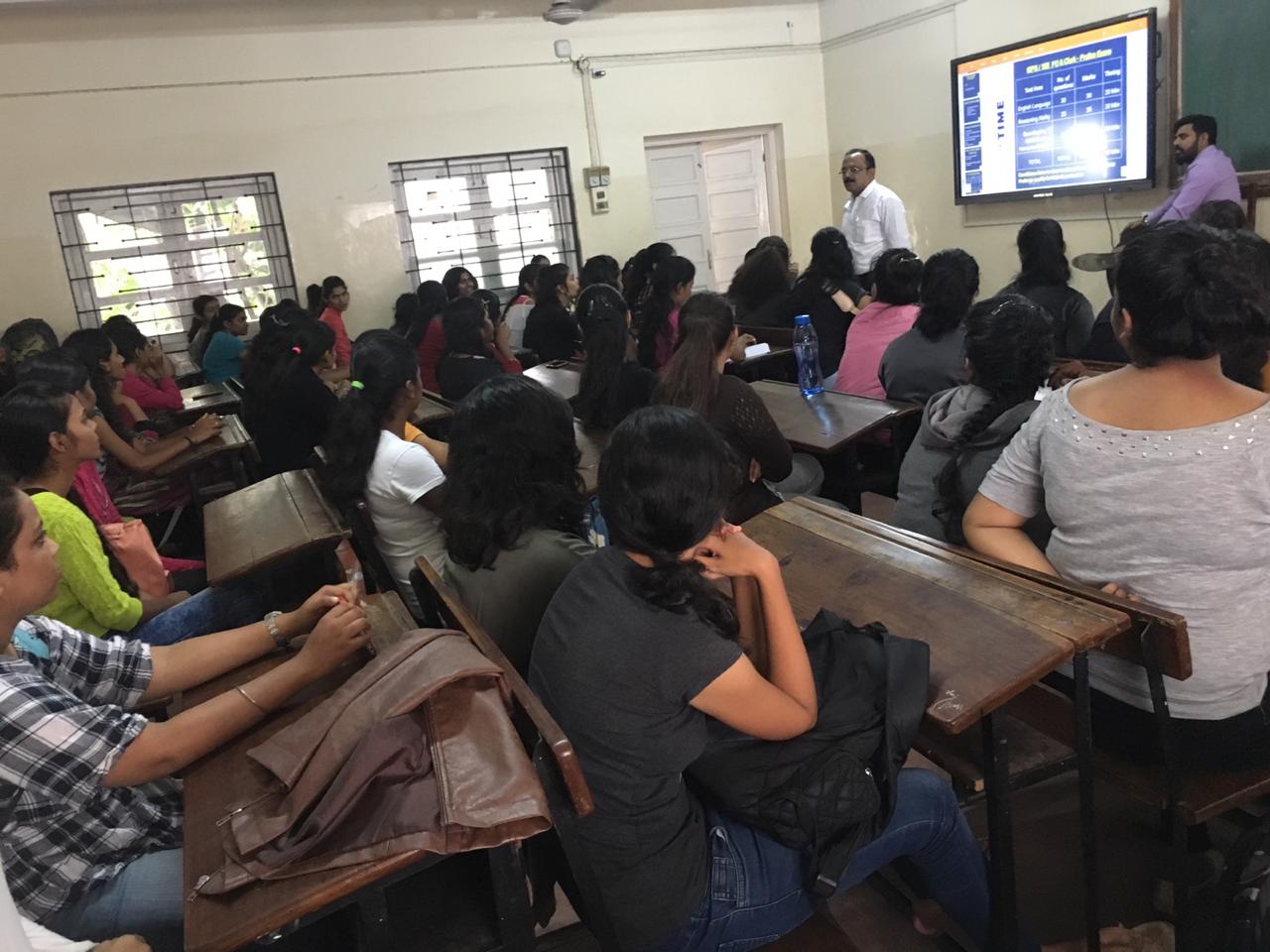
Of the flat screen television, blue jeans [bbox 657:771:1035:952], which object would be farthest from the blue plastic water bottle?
the flat screen television

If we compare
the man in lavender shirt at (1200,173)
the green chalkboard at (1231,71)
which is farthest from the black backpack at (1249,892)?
the green chalkboard at (1231,71)

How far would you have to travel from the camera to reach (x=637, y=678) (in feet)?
3.82

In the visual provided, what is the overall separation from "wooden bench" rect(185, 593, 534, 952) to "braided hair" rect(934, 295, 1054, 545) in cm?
128

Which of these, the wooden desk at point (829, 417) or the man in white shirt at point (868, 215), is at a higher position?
the man in white shirt at point (868, 215)

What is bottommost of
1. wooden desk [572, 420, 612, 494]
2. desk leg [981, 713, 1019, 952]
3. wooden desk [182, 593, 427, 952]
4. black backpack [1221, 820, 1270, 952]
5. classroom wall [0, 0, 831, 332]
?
desk leg [981, 713, 1019, 952]

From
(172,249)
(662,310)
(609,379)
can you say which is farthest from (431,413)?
(172,249)

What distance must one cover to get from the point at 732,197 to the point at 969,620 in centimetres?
709

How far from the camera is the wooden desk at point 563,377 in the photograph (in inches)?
157

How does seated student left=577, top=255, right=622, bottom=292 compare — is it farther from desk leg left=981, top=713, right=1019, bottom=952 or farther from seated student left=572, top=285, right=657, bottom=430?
desk leg left=981, top=713, right=1019, bottom=952

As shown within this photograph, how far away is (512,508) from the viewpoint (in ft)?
5.58

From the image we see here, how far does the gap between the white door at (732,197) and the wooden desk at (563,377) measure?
3.41 m

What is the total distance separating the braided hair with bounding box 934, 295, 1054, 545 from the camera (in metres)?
1.98

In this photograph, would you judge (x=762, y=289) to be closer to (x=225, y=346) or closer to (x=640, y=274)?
(x=640, y=274)

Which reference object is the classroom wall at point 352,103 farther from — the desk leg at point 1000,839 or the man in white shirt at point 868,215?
the desk leg at point 1000,839
